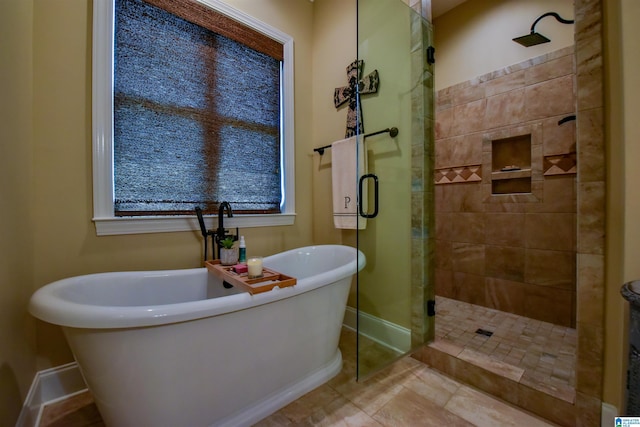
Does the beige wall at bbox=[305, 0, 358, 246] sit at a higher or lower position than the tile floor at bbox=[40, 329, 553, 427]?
higher

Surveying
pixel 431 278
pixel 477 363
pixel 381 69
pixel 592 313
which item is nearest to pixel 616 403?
pixel 592 313

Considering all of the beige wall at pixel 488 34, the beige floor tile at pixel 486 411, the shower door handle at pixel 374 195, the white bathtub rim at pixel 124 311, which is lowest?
the beige floor tile at pixel 486 411

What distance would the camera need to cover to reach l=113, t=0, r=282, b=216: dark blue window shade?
5.27 feet

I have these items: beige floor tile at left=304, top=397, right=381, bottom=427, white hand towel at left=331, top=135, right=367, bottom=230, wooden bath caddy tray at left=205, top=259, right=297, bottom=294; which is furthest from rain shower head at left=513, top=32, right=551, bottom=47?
beige floor tile at left=304, top=397, right=381, bottom=427

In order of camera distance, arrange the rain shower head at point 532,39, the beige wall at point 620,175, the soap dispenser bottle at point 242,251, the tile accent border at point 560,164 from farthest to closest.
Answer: the tile accent border at point 560,164, the rain shower head at point 532,39, the soap dispenser bottle at point 242,251, the beige wall at point 620,175

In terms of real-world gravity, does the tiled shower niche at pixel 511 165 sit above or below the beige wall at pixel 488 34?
below

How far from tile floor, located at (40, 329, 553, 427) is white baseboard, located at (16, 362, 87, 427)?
0.04 m

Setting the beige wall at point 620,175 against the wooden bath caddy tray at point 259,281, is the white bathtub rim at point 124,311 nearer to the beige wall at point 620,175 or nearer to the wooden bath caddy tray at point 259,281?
the wooden bath caddy tray at point 259,281

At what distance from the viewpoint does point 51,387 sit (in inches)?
52.4

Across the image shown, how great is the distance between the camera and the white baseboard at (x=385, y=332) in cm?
177

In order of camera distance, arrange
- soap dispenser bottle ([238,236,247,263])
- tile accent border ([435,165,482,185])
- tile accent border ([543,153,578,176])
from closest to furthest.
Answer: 1. soap dispenser bottle ([238,236,247,263])
2. tile accent border ([543,153,578,176])
3. tile accent border ([435,165,482,185])

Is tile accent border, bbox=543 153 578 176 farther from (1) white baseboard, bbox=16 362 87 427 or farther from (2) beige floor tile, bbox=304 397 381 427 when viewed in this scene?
(1) white baseboard, bbox=16 362 87 427

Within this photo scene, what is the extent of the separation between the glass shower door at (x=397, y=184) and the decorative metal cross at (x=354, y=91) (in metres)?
0.04

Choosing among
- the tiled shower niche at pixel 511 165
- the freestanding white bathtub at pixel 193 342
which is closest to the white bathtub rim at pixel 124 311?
the freestanding white bathtub at pixel 193 342
